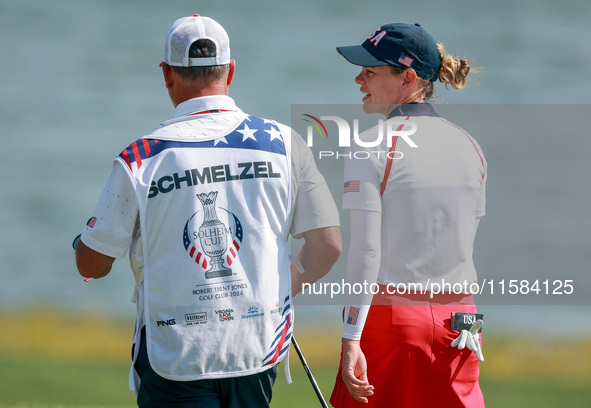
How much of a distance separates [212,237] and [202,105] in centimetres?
31

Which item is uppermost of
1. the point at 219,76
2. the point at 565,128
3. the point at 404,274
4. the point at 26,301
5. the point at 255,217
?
the point at 565,128

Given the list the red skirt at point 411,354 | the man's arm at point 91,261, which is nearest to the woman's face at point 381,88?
the red skirt at point 411,354

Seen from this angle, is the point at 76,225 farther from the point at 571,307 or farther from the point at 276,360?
the point at 276,360

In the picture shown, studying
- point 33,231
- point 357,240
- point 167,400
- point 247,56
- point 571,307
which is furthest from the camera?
point 247,56

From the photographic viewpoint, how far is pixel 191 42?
1.84 metres

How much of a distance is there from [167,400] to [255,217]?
443 mm

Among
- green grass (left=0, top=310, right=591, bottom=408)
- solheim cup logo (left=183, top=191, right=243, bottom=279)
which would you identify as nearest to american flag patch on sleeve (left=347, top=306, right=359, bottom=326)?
solheim cup logo (left=183, top=191, right=243, bottom=279)

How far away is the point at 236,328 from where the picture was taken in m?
1.78

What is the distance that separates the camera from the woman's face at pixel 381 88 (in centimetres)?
210

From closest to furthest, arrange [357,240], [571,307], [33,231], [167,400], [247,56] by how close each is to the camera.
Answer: [167,400]
[357,240]
[571,307]
[33,231]
[247,56]

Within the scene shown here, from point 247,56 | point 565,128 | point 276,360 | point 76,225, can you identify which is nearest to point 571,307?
point 565,128

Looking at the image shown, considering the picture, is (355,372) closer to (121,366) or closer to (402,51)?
(402,51)

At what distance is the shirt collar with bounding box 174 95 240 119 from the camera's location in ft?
6.03

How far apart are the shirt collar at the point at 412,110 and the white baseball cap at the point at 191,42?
0.46 m
